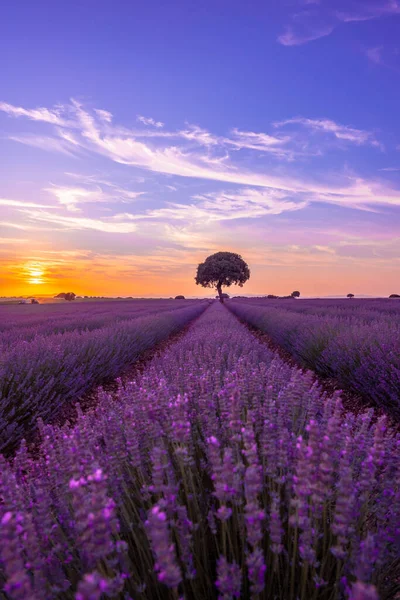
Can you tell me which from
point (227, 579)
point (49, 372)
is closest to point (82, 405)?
point (49, 372)

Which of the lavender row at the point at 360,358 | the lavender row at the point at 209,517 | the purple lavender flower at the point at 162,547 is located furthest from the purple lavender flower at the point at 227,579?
the lavender row at the point at 360,358

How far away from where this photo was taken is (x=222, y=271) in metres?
50.1

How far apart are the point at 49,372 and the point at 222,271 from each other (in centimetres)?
4516

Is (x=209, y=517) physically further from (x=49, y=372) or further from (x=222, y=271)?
(x=222, y=271)

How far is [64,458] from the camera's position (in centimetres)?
165

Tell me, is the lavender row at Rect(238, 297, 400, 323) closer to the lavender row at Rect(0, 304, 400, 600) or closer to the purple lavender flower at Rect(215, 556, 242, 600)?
the lavender row at Rect(0, 304, 400, 600)

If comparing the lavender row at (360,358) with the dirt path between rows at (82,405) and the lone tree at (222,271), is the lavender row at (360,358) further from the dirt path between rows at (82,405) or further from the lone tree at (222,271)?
the lone tree at (222,271)

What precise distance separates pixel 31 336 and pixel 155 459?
8.85m

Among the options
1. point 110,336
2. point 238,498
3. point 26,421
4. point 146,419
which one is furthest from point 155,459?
point 110,336

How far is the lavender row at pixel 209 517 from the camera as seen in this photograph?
36.0 inches

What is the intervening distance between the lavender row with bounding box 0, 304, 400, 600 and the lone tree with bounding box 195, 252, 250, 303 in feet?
157

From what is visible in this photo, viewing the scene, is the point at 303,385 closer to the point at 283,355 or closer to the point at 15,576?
the point at 15,576

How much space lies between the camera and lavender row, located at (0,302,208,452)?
433cm

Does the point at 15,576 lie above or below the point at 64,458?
above
